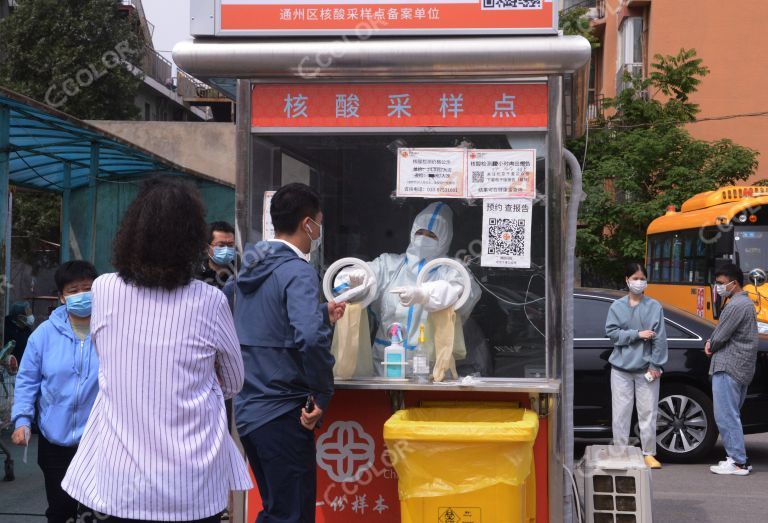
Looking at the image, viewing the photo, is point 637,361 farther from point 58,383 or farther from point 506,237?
point 58,383

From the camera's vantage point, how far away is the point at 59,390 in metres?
4.73

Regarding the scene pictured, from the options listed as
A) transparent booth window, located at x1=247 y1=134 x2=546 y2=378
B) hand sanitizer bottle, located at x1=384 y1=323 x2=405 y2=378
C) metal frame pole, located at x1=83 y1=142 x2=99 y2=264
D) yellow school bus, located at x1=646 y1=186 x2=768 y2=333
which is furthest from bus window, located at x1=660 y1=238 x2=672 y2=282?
hand sanitizer bottle, located at x1=384 y1=323 x2=405 y2=378

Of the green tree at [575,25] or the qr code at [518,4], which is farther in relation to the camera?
the green tree at [575,25]

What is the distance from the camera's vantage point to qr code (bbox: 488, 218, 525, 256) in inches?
193

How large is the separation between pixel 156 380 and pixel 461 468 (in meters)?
1.70

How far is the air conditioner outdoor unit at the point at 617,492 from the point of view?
5.04 metres

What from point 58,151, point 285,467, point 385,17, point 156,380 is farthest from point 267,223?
point 58,151

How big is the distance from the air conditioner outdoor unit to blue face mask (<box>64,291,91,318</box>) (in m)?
2.68

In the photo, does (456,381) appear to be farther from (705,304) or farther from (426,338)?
(705,304)

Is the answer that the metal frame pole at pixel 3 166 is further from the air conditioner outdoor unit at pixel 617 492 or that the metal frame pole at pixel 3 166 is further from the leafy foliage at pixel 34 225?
the leafy foliage at pixel 34 225

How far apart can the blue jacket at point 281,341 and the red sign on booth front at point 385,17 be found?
4.05ft

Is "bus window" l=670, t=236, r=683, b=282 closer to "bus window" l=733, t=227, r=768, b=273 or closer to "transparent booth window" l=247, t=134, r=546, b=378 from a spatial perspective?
"bus window" l=733, t=227, r=768, b=273

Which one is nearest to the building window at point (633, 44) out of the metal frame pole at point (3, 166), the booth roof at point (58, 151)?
the booth roof at point (58, 151)

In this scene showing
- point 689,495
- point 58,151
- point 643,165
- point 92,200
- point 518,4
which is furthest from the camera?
point 643,165
